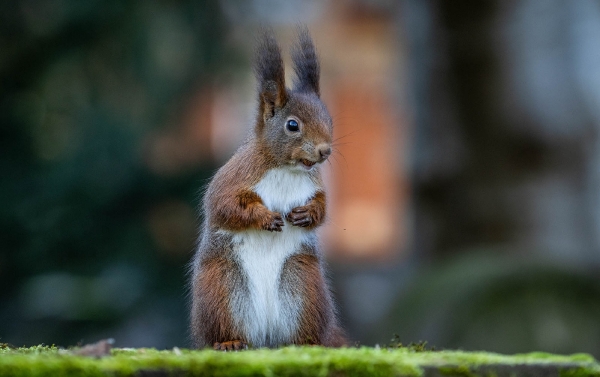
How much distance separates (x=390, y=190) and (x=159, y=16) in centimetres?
524

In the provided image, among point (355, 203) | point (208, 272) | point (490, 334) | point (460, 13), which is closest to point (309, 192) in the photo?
point (208, 272)

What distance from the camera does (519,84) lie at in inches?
265

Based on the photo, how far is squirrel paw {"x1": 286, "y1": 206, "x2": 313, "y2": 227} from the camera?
2.93m

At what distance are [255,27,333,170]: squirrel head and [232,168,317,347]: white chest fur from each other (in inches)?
4.6

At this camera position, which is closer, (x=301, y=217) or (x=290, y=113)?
(x=301, y=217)

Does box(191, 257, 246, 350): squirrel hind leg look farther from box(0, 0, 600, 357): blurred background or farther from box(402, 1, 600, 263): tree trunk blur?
box(402, 1, 600, 263): tree trunk blur

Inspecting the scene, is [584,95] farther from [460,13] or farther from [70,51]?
[70,51]

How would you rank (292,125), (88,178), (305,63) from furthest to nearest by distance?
(88,178), (305,63), (292,125)

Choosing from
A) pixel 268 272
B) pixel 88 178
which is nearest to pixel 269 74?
pixel 268 272

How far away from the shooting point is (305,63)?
10.6 ft

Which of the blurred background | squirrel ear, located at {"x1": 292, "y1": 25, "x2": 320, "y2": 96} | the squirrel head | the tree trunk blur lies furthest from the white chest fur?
the tree trunk blur

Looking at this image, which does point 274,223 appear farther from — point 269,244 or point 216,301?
point 216,301

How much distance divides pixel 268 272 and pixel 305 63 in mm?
777

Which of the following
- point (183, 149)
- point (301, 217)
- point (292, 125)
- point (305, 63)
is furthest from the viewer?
point (183, 149)
